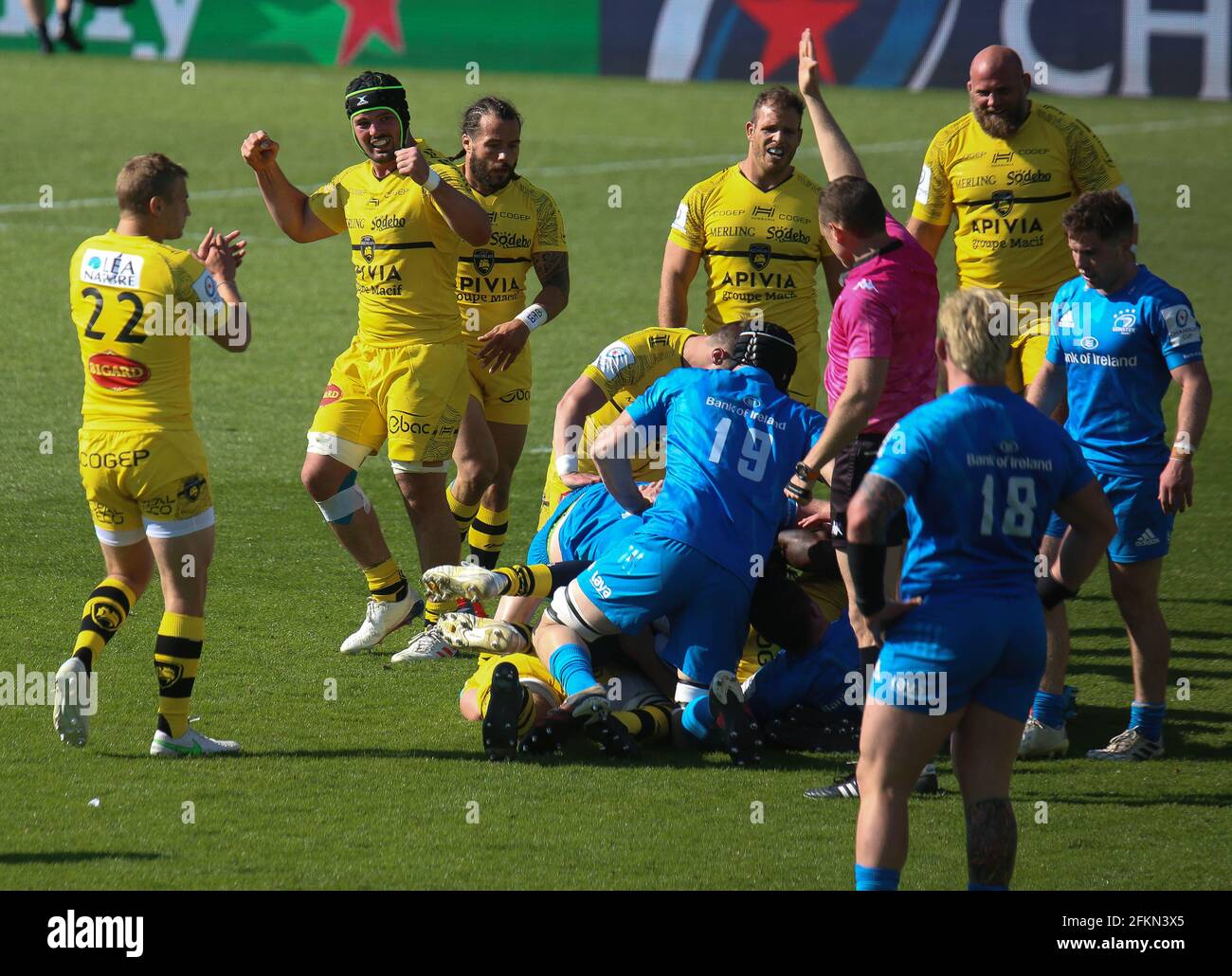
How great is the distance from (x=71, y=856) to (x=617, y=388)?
11.7 ft

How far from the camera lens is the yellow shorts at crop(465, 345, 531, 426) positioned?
934cm

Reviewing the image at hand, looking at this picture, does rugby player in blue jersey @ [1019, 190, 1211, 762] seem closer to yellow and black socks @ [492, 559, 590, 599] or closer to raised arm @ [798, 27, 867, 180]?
raised arm @ [798, 27, 867, 180]

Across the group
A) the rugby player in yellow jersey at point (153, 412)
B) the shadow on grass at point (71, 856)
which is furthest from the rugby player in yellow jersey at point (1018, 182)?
the shadow on grass at point (71, 856)

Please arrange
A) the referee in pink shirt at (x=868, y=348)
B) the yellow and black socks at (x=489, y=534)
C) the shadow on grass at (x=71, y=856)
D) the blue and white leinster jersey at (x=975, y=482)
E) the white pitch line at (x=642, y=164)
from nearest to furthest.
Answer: the blue and white leinster jersey at (x=975, y=482) → the shadow on grass at (x=71, y=856) → the referee in pink shirt at (x=868, y=348) → the yellow and black socks at (x=489, y=534) → the white pitch line at (x=642, y=164)

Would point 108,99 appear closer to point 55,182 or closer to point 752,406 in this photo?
point 55,182

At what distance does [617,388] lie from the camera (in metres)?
8.39

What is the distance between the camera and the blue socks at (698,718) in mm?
7055

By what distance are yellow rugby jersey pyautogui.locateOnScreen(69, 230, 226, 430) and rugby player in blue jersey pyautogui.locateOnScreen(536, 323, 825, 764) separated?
1.79 meters

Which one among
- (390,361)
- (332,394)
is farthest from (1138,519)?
(332,394)

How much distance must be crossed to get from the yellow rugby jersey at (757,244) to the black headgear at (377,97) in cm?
152

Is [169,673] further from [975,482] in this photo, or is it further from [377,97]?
[975,482]

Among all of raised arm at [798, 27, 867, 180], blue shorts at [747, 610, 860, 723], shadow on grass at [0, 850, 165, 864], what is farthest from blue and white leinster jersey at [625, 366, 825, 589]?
shadow on grass at [0, 850, 165, 864]
